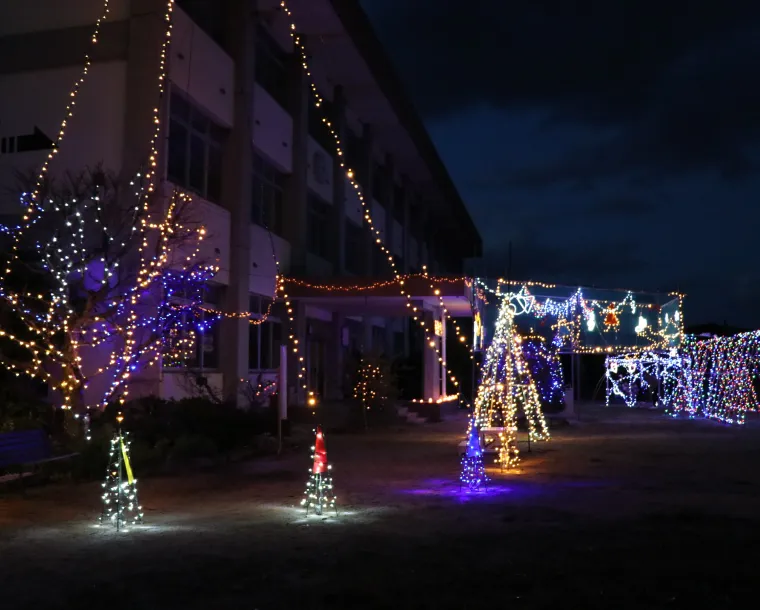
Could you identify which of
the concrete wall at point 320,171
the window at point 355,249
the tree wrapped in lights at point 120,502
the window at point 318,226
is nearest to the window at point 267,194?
the concrete wall at point 320,171

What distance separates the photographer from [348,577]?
693cm

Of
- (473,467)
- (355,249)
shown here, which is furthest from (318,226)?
(473,467)

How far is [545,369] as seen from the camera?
28.4 meters

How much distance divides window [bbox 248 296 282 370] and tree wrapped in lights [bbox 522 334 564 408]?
7.48 metres

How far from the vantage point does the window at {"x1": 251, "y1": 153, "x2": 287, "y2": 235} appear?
965 inches

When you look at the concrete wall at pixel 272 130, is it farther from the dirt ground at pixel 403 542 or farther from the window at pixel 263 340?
the dirt ground at pixel 403 542

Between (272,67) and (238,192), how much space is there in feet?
20.2

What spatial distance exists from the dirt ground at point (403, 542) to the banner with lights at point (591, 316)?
1093cm

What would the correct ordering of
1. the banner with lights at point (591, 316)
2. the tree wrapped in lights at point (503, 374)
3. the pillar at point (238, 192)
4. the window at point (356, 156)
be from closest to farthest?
1. the tree wrapped in lights at point (503, 374)
2. the pillar at point (238, 192)
3. the banner with lights at point (591, 316)
4. the window at point (356, 156)

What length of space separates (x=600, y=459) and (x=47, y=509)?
9.59 meters

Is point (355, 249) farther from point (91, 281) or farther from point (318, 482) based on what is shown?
point (318, 482)

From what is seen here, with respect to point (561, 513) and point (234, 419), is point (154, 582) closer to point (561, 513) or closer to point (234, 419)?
point (561, 513)

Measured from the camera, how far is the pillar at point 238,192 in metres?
21.6

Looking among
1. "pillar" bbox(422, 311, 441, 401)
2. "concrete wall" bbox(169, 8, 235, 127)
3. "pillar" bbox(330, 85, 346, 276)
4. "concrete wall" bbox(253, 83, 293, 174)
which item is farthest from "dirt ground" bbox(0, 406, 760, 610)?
"pillar" bbox(330, 85, 346, 276)
